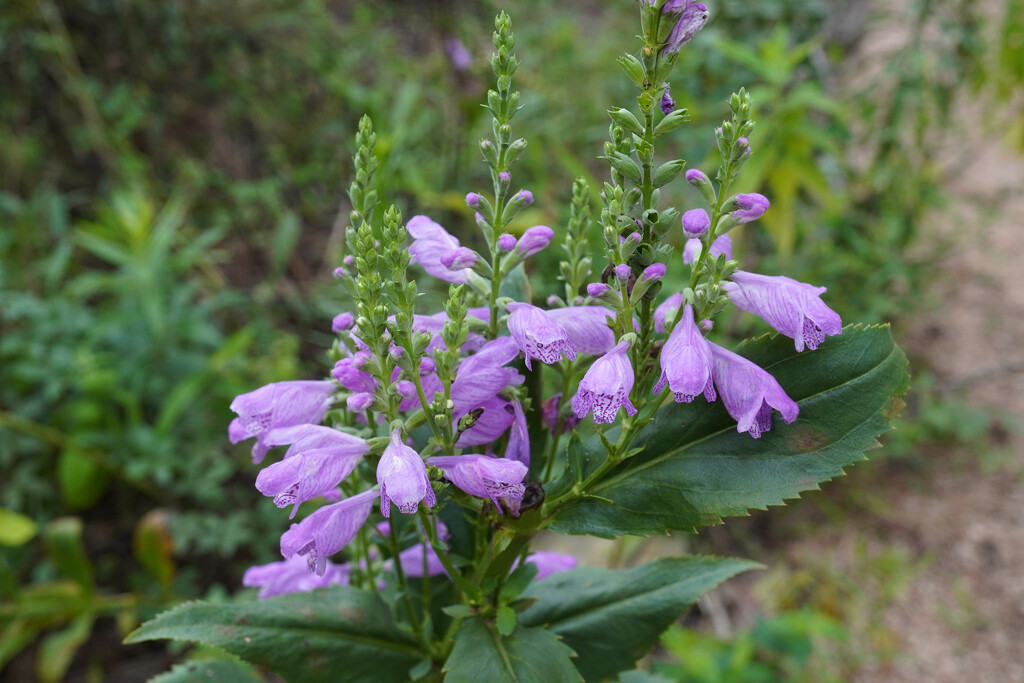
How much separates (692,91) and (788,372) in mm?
3345

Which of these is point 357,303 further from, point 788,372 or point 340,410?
point 788,372

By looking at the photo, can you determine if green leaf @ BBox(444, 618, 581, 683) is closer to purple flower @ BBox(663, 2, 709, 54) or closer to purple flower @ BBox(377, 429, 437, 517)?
purple flower @ BBox(377, 429, 437, 517)

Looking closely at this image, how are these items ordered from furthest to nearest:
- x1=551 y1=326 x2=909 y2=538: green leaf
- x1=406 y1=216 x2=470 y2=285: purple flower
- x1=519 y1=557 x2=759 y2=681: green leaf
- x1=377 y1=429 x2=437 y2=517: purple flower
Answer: x1=519 y1=557 x2=759 y2=681: green leaf, x1=406 y1=216 x2=470 y2=285: purple flower, x1=551 y1=326 x2=909 y2=538: green leaf, x1=377 y1=429 x2=437 y2=517: purple flower

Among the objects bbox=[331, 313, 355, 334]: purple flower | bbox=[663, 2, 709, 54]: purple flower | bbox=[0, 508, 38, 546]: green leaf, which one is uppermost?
bbox=[0, 508, 38, 546]: green leaf

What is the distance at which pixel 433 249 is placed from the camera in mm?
1048

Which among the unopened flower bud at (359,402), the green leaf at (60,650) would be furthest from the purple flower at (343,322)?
the green leaf at (60,650)

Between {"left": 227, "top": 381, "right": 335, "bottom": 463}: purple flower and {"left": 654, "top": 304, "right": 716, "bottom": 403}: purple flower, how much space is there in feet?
1.54

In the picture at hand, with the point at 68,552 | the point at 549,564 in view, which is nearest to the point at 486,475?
the point at 549,564

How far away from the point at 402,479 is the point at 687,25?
24.0 inches

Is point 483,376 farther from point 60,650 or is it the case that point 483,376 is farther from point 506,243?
point 60,650

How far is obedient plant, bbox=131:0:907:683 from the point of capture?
85 centimetres

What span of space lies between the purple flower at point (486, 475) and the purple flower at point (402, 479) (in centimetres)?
4

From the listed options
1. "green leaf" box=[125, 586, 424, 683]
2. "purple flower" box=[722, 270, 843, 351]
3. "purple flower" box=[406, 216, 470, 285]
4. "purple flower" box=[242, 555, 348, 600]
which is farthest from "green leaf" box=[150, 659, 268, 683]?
"purple flower" box=[722, 270, 843, 351]

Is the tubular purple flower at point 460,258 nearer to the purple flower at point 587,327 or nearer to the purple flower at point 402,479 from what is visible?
the purple flower at point 587,327
